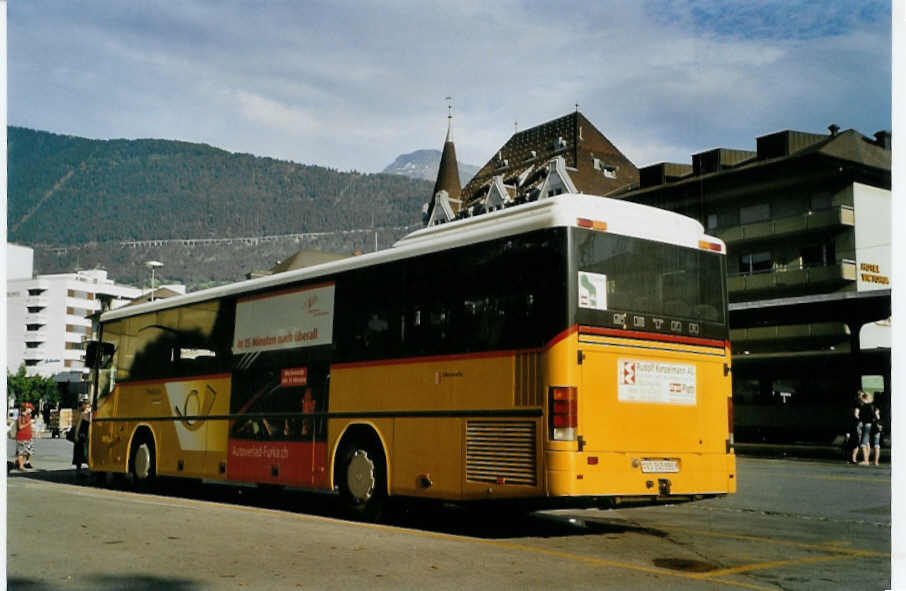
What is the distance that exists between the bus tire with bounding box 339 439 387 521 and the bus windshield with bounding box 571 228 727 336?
3505 mm

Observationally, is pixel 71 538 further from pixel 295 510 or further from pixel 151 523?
pixel 295 510

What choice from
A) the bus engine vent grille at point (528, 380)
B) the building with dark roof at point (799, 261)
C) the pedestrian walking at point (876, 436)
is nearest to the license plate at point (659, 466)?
the bus engine vent grille at point (528, 380)

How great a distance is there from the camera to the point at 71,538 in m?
9.12

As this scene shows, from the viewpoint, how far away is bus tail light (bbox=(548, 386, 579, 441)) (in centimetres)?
902

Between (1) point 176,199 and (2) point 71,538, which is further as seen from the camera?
(1) point 176,199

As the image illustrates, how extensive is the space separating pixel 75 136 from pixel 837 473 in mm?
14860

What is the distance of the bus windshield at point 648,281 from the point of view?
938cm

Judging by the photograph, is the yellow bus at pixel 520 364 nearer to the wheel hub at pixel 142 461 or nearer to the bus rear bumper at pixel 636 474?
the bus rear bumper at pixel 636 474

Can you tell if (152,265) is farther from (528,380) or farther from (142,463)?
(528,380)

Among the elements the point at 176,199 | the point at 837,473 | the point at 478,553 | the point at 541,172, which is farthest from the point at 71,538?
the point at 541,172

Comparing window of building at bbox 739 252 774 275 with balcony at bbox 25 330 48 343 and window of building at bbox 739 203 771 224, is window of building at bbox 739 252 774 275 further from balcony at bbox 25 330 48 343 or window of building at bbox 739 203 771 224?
balcony at bbox 25 330 48 343

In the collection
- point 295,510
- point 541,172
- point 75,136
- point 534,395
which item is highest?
point 541,172

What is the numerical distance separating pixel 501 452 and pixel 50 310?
4.89 metres

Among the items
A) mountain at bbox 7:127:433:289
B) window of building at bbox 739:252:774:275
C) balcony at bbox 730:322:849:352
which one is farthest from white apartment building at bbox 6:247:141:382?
balcony at bbox 730:322:849:352
